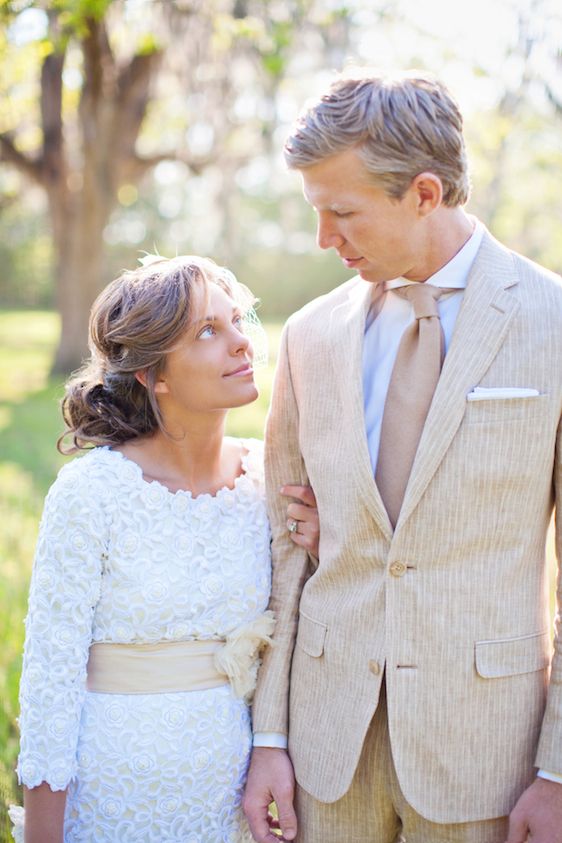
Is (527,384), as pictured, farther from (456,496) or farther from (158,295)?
(158,295)

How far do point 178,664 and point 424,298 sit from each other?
45.5 inches

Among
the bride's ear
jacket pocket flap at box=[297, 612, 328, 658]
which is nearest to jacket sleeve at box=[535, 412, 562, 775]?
jacket pocket flap at box=[297, 612, 328, 658]

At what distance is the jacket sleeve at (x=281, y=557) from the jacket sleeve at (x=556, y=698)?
2.28ft

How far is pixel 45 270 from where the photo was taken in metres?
38.0

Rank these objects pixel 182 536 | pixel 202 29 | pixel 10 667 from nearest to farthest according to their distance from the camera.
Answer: pixel 182 536 → pixel 10 667 → pixel 202 29

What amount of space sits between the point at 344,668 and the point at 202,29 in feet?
22.5

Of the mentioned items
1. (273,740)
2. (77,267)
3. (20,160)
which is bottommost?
(273,740)

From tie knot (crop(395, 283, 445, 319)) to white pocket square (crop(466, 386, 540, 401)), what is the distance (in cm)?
26

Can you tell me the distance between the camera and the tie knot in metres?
2.28

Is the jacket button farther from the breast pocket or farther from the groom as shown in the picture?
the breast pocket

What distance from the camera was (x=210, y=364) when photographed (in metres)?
2.48

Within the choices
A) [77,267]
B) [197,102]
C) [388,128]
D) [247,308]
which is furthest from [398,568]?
[77,267]

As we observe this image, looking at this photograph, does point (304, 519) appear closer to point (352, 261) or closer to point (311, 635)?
point (311, 635)

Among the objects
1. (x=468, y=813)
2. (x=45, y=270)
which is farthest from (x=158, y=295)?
(x=45, y=270)
